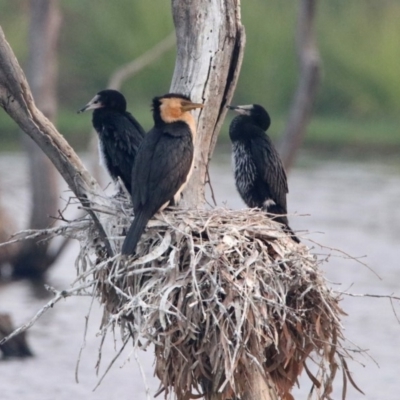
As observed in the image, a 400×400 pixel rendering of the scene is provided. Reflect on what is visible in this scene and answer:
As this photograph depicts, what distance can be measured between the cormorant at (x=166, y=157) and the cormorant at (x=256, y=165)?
Answer: 0.74 metres

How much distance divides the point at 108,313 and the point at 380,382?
4372 millimetres

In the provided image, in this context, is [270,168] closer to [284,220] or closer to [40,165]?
[284,220]

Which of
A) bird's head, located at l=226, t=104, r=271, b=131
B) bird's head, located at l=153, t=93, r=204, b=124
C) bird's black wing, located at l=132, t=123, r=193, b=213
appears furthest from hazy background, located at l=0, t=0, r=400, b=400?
bird's black wing, located at l=132, t=123, r=193, b=213

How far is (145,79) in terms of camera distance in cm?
1930

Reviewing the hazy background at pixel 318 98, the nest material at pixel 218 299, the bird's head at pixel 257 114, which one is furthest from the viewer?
the hazy background at pixel 318 98

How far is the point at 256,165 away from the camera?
261 inches

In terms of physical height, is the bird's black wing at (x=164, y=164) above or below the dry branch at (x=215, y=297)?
above

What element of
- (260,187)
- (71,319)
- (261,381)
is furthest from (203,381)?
(71,319)

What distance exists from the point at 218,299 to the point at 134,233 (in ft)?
1.47

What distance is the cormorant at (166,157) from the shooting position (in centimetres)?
553

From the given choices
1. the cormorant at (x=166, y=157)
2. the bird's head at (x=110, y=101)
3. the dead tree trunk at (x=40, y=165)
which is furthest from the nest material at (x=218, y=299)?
the dead tree trunk at (x=40, y=165)

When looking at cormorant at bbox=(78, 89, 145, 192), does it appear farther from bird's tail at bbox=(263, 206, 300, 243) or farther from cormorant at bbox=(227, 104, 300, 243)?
bird's tail at bbox=(263, 206, 300, 243)

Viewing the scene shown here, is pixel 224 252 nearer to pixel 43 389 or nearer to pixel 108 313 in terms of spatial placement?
pixel 108 313

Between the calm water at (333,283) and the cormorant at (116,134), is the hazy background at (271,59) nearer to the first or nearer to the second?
the calm water at (333,283)
